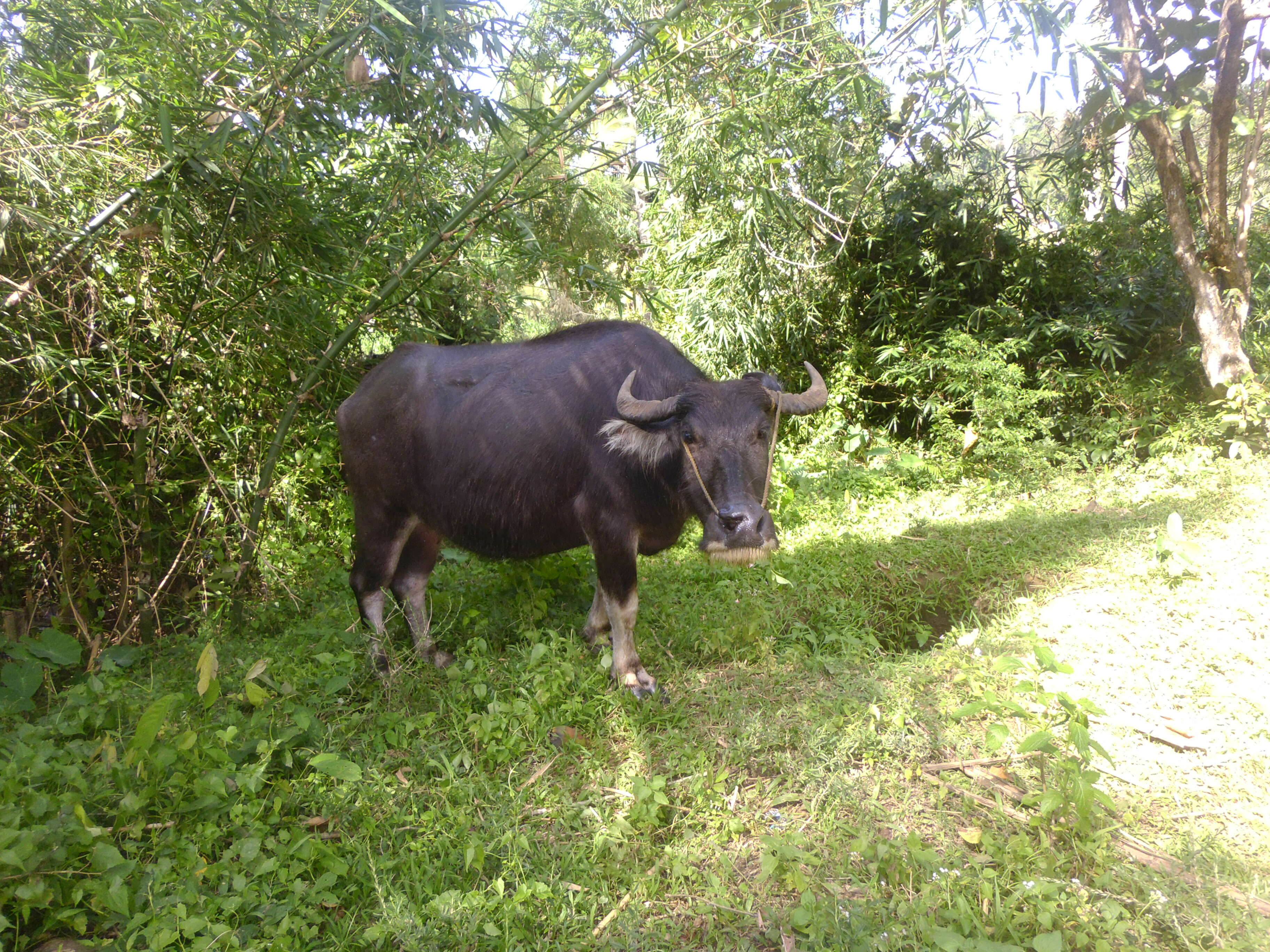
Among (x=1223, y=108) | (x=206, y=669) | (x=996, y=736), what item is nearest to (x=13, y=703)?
(x=206, y=669)

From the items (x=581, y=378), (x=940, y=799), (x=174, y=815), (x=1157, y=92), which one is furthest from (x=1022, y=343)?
(x=174, y=815)

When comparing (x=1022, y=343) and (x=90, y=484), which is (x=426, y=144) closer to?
(x=90, y=484)

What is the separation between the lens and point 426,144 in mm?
3680

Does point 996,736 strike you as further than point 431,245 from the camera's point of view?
No

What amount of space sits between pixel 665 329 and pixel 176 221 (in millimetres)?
6354

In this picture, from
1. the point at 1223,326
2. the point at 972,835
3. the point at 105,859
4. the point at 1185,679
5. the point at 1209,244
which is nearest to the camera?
the point at 105,859

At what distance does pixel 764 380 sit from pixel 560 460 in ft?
3.52

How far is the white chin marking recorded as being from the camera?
2.97 m

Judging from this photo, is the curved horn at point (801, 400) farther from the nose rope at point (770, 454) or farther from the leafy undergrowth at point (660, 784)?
the leafy undergrowth at point (660, 784)

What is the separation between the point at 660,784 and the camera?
7.95 feet

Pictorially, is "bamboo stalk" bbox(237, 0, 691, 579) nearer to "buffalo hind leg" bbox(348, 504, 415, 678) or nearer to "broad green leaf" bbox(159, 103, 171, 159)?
"buffalo hind leg" bbox(348, 504, 415, 678)

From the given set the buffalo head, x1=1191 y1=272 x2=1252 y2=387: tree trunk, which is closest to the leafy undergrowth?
the buffalo head

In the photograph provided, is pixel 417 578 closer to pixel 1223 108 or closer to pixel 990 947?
pixel 990 947

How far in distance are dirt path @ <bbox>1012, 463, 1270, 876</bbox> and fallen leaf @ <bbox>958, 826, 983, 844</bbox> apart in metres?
0.50
